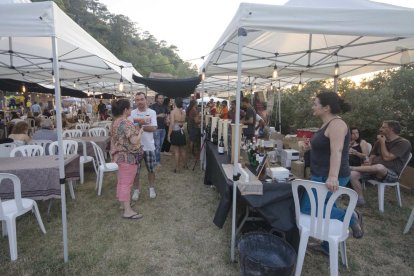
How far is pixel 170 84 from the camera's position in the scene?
789cm

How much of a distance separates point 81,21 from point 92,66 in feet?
153

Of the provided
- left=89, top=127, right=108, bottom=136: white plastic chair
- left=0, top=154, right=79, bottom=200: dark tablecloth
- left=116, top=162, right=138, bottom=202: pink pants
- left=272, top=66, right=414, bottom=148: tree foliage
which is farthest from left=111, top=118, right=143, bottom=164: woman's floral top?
left=272, top=66, right=414, bottom=148: tree foliage

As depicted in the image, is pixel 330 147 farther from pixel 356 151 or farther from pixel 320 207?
pixel 356 151

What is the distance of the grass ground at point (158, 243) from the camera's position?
2.51m

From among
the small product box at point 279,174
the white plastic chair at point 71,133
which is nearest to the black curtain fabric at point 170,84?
the white plastic chair at point 71,133

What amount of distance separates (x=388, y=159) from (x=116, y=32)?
53949mm

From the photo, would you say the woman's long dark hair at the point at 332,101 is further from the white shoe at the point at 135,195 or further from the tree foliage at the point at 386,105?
the tree foliage at the point at 386,105

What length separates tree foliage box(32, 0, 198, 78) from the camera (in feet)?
146

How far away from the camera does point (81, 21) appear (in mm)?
44250

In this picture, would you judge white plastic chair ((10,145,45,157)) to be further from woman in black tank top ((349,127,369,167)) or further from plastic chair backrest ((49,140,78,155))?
woman in black tank top ((349,127,369,167))

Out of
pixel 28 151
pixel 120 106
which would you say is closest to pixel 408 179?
pixel 120 106

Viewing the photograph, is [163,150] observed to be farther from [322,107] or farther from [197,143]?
[322,107]

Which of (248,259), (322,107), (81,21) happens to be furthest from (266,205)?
(81,21)

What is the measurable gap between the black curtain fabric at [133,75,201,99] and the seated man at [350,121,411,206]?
191 inches
